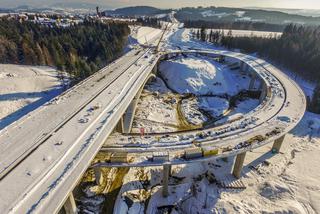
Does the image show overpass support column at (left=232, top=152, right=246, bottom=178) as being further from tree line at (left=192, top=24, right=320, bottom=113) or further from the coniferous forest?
the coniferous forest

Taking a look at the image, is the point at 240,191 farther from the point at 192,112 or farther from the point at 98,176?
the point at 192,112

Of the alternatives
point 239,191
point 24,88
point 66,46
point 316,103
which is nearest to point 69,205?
point 239,191

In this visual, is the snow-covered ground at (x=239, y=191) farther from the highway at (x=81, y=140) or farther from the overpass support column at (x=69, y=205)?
the highway at (x=81, y=140)

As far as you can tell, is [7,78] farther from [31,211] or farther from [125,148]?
[31,211]

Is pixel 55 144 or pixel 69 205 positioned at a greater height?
pixel 55 144

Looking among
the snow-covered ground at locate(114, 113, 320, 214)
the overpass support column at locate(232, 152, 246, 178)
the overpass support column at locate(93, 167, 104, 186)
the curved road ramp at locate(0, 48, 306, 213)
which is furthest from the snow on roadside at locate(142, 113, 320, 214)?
the overpass support column at locate(93, 167, 104, 186)
